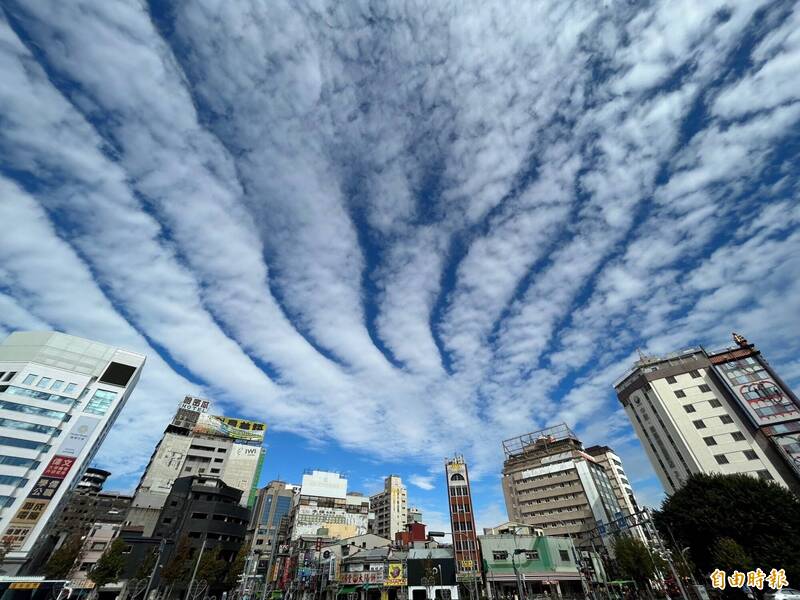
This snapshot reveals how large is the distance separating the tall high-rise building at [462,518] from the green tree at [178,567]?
38.7 metres

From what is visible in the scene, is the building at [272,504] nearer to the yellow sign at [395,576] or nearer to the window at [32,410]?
the yellow sign at [395,576]

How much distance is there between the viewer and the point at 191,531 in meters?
60.6

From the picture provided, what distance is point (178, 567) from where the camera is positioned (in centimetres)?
5175

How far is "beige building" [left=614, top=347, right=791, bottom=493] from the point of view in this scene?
164 feet

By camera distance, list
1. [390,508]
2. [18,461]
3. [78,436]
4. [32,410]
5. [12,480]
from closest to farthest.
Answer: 1. [12,480]
2. [18,461]
3. [32,410]
4. [78,436]
5. [390,508]

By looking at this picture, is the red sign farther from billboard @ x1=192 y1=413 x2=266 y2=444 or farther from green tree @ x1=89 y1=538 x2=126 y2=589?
billboard @ x1=192 y1=413 x2=266 y2=444

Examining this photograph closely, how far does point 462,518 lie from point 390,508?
59442 mm

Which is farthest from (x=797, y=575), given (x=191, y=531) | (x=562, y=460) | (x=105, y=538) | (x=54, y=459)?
(x=54, y=459)

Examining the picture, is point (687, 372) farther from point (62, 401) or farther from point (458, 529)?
point (62, 401)

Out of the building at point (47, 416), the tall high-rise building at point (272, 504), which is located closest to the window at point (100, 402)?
the building at point (47, 416)

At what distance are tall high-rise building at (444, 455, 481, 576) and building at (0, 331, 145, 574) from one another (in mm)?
60383

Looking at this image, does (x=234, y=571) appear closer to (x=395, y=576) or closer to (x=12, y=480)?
(x=395, y=576)

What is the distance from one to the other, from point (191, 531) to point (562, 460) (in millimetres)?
67414

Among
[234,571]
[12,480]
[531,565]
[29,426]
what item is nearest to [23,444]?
[29,426]
